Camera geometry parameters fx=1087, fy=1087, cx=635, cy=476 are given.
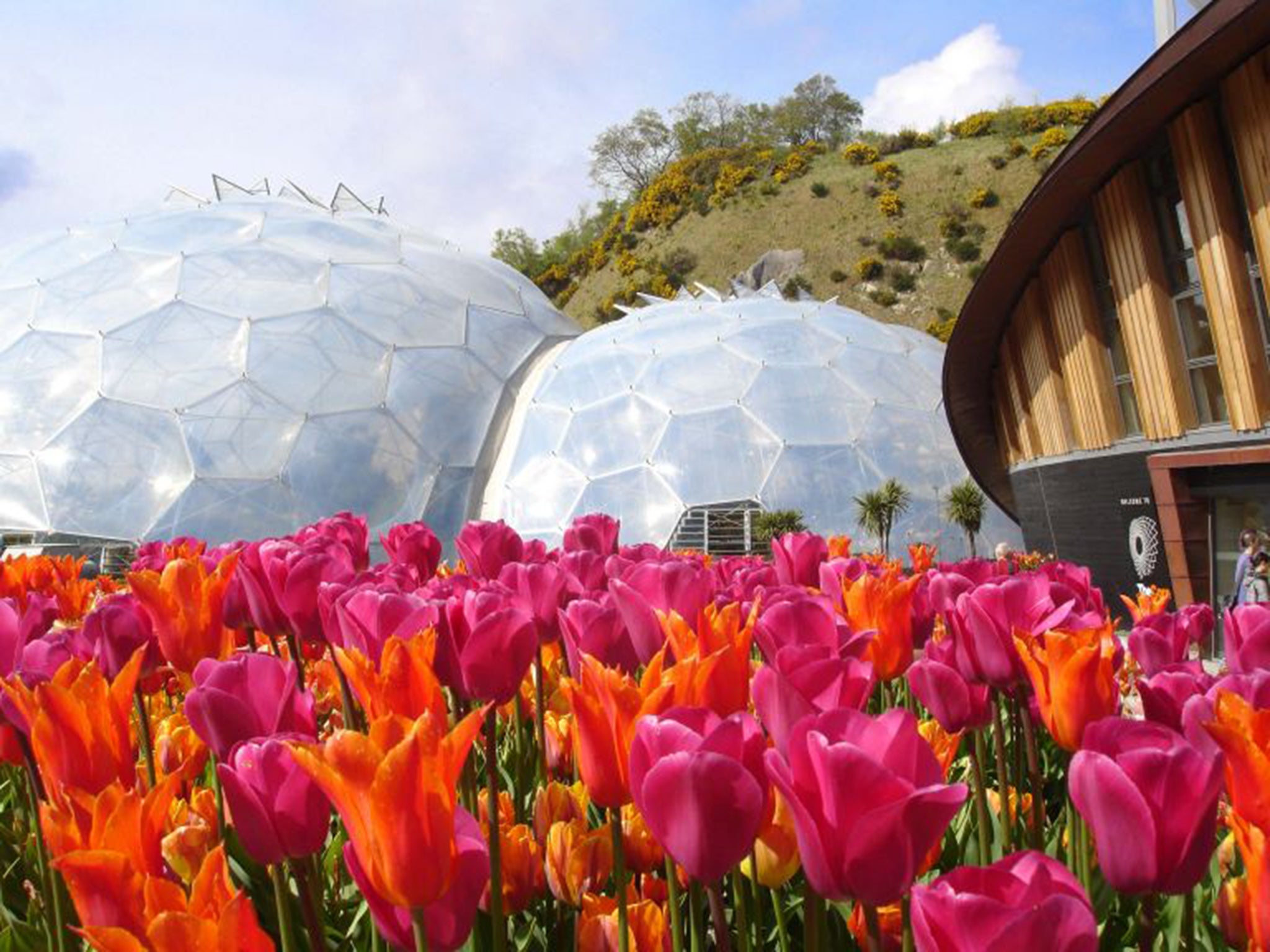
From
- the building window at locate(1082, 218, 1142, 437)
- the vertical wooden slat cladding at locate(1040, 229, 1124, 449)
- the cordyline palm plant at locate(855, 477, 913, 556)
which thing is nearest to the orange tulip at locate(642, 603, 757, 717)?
the building window at locate(1082, 218, 1142, 437)

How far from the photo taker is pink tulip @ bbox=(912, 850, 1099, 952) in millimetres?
753

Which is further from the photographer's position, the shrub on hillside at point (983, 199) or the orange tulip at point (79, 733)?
the shrub on hillside at point (983, 199)

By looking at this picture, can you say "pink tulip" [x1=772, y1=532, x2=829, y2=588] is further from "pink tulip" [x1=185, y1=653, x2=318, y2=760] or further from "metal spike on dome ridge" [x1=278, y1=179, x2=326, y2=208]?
"metal spike on dome ridge" [x1=278, y1=179, x2=326, y2=208]

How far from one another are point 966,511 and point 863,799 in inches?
784

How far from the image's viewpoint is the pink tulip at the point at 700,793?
38.8 inches

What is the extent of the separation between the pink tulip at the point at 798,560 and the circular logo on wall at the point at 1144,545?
1255 cm

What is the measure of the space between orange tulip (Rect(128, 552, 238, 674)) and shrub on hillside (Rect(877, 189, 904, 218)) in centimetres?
6026

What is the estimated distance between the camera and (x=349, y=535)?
10.1ft

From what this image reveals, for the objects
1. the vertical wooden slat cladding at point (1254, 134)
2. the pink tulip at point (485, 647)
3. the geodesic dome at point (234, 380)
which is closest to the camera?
the pink tulip at point (485, 647)

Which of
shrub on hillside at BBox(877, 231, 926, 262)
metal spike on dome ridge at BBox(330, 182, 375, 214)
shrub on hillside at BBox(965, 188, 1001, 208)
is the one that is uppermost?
shrub on hillside at BBox(965, 188, 1001, 208)

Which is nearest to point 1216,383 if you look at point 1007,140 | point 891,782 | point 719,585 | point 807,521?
point 807,521

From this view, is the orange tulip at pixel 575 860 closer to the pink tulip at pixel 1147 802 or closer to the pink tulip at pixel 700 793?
the pink tulip at pixel 700 793

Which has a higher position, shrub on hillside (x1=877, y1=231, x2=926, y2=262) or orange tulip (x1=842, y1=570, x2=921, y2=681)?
shrub on hillside (x1=877, y1=231, x2=926, y2=262)

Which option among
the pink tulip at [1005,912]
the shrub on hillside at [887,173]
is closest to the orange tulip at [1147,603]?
the pink tulip at [1005,912]
